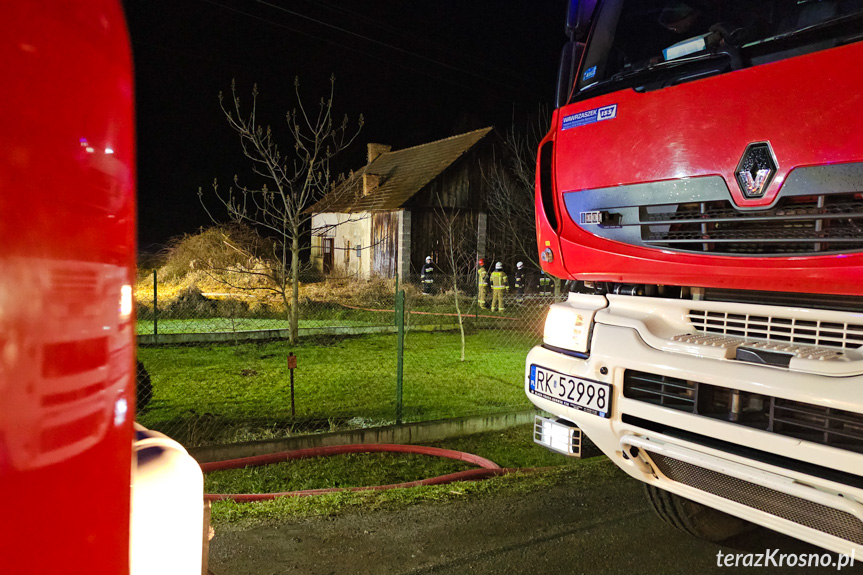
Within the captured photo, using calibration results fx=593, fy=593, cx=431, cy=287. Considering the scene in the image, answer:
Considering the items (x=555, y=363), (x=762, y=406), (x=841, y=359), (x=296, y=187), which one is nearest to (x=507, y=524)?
(x=555, y=363)

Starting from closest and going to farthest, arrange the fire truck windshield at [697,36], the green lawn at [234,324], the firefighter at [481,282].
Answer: the fire truck windshield at [697,36] → the green lawn at [234,324] → the firefighter at [481,282]

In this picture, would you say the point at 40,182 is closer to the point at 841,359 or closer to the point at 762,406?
the point at 841,359

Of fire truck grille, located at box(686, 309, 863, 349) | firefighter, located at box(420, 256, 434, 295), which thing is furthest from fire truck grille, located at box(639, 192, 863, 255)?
firefighter, located at box(420, 256, 434, 295)

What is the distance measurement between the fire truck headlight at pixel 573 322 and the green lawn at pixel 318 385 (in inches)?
127

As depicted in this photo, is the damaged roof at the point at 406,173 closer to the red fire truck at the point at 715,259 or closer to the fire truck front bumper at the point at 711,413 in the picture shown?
the red fire truck at the point at 715,259

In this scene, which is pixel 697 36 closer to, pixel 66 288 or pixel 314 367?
pixel 66 288

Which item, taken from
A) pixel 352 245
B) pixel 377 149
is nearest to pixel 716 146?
pixel 352 245

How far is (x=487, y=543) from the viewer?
3.43 meters

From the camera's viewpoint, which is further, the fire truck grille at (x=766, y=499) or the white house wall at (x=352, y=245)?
the white house wall at (x=352, y=245)

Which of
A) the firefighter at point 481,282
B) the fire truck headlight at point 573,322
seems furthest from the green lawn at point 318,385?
the firefighter at point 481,282

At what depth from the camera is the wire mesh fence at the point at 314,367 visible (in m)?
6.25

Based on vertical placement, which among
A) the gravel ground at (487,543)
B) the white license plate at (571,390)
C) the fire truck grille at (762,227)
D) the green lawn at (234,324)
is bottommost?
the gravel ground at (487,543)

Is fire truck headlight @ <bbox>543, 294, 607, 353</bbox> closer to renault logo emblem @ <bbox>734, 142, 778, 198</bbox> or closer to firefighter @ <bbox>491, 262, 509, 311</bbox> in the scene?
renault logo emblem @ <bbox>734, 142, 778, 198</bbox>

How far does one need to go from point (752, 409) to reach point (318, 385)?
6.18 metres
